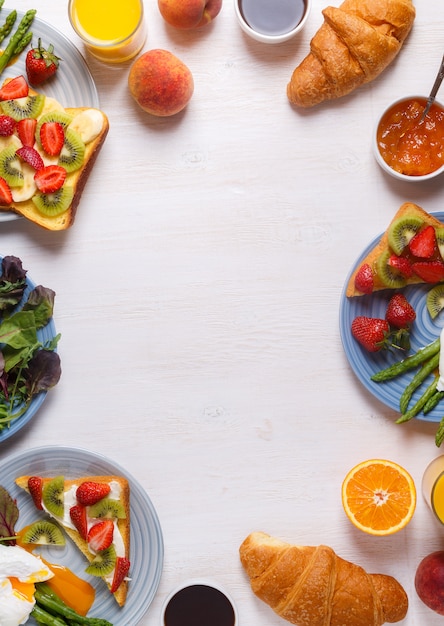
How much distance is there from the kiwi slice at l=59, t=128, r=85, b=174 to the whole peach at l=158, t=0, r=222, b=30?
0.49 m

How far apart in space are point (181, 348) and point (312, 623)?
3.25ft

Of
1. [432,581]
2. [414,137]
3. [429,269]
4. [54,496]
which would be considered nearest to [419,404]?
[429,269]

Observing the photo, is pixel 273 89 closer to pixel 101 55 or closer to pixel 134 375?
pixel 101 55

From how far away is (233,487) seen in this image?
2434mm

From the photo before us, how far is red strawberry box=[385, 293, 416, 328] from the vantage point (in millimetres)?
2326

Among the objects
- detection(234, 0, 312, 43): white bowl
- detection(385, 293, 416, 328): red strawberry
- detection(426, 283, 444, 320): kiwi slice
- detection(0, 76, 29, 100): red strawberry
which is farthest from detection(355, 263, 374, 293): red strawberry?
detection(0, 76, 29, 100): red strawberry

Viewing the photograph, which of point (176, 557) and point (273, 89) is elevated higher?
point (273, 89)

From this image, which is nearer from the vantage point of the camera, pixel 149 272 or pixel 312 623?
pixel 312 623

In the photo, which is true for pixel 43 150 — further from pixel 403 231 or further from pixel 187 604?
pixel 187 604

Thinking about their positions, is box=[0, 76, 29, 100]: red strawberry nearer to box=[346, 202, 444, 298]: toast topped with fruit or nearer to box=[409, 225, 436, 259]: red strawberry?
box=[346, 202, 444, 298]: toast topped with fruit

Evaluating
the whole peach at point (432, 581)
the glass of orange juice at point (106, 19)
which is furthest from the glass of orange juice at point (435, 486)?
the glass of orange juice at point (106, 19)

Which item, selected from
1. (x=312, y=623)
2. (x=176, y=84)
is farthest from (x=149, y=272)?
(x=312, y=623)

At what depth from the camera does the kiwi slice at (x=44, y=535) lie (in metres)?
2.38

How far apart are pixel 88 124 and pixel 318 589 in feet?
5.49
